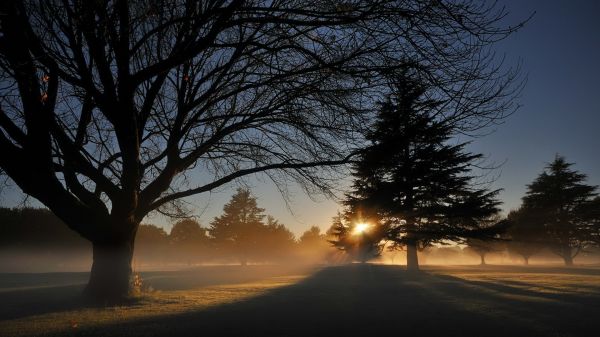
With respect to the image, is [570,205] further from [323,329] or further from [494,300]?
[323,329]

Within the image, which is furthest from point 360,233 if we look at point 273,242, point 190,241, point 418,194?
point 190,241

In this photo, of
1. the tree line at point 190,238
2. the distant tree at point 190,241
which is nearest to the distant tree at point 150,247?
the tree line at point 190,238

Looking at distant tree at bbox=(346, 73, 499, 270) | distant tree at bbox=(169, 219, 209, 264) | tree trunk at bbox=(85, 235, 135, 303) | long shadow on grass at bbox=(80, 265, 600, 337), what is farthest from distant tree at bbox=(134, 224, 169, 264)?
long shadow on grass at bbox=(80, 265, 600, 337)

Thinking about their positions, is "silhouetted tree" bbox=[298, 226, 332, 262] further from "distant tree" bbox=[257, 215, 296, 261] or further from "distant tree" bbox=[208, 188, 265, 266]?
"distant tree" bbox=[208, 188, 265, 266]

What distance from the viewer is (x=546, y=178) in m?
39.1

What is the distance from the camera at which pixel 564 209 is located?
38.0 m

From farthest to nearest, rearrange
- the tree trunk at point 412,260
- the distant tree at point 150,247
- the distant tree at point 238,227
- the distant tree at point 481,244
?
the distant tree at point 150,247 < the distant tree at point 238,227 < the tree trunk at point 412,260 < the distant tree at point 481,244

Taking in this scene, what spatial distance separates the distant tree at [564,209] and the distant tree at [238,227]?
3569cm

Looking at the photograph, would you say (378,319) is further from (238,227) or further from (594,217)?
(238,227)

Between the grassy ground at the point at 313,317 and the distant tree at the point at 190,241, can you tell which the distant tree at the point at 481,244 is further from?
the distant tree at the point at 190,241

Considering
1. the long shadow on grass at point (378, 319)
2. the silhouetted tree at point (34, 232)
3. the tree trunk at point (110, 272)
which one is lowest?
the long shadow on grass at point (378, 319)

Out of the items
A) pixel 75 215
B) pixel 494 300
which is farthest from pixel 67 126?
pixel 494 300

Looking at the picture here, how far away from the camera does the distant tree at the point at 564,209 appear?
118 feet

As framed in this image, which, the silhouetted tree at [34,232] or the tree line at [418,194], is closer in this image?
the tree line at [418,194]
